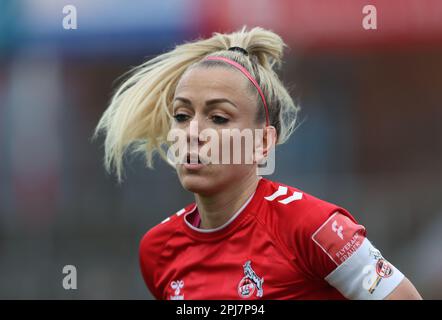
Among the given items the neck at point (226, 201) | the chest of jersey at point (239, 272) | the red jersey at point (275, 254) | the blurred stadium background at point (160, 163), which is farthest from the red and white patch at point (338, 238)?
the blurred stadium background at point (160, 163)

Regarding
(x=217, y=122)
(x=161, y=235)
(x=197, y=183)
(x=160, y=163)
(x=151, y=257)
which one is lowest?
(x=160, y=163)

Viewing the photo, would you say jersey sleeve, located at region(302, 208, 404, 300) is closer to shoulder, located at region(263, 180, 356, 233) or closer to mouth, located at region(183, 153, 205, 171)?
shoulder, located at region(263, 180, 356, 233)

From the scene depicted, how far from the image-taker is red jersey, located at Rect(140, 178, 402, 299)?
2.81 m

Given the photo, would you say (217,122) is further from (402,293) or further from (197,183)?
(402,293)

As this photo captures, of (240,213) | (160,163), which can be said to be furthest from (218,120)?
(160,163)

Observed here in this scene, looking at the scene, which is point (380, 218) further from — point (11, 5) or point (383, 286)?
point (383, 286)

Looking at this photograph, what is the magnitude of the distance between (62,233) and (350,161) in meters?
3.41

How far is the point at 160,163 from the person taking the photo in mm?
8500

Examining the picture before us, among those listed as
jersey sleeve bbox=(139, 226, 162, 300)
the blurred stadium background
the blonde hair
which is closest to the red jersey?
jersey sleeve bbox=(139, 226, 162, 300)

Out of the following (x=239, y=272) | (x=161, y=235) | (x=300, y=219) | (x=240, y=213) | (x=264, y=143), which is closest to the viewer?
(x=300, y=219)

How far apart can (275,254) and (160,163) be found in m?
5.62

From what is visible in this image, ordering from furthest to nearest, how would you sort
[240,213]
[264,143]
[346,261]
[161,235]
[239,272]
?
[161,235], [264,143], [240,213], [239,272], [346,261]

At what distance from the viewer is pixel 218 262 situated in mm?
3123

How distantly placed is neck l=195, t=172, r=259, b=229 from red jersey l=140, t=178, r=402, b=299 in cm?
3
